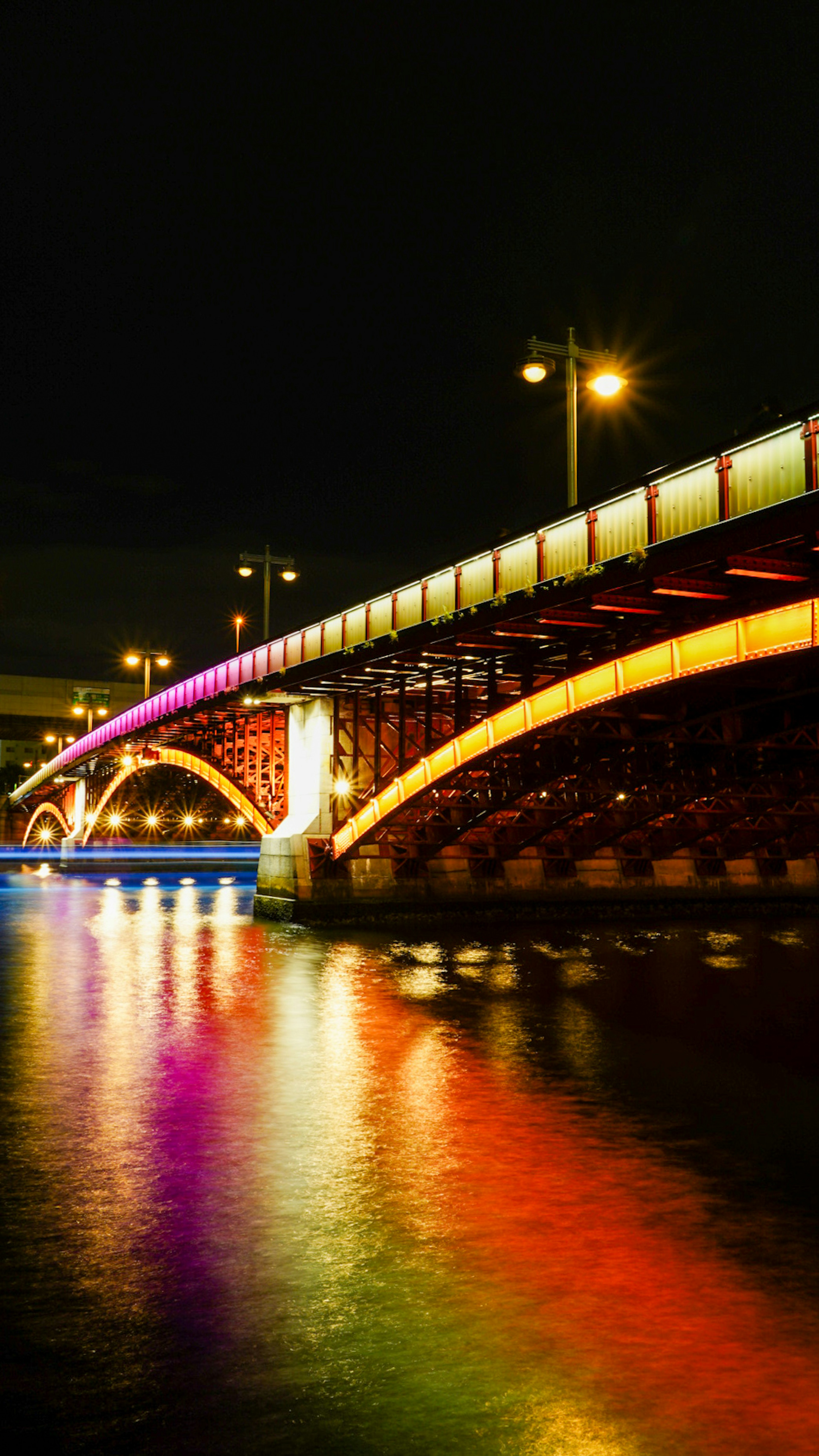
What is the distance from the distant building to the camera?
9319 centimetres

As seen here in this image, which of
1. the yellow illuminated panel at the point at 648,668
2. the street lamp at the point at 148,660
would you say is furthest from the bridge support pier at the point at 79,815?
the yellow illuminated panel at the point at 648,668

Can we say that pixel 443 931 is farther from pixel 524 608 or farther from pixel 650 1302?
pixel 650 1302

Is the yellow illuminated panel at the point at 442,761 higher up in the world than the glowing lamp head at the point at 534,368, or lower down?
lower down

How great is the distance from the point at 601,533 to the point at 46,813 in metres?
109

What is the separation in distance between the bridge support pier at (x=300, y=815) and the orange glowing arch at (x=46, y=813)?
223 ft

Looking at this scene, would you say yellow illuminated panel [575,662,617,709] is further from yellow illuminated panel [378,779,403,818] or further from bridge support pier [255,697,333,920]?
bridge support pier [255,697,333,920]

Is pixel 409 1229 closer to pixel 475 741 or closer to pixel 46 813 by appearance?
pixel 475 741

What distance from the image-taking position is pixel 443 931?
113ft

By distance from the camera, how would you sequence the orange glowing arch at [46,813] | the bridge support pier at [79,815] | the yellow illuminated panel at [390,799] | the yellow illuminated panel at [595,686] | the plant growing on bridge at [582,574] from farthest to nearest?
the orange glowing arch at [46,813]
the bridge support pier at [79,815]
the yellow illuminated panel at [390,799]
the yellow illuminated panel at [595,686]
the plant growing on bridge at [582,574]

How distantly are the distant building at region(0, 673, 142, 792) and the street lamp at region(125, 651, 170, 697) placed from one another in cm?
764

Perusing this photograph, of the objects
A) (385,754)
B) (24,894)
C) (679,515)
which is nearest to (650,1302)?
(679,515)

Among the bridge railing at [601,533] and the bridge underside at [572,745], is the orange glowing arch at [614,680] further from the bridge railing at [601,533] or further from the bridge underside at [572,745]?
the bridge railing at [601,533]

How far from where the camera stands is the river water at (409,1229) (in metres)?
5.61

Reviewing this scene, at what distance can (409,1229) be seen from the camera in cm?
834
